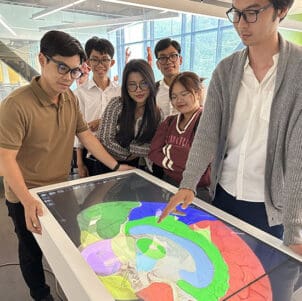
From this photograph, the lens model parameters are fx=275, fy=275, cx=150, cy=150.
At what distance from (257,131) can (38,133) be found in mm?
902

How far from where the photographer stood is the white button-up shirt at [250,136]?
98 centimetres

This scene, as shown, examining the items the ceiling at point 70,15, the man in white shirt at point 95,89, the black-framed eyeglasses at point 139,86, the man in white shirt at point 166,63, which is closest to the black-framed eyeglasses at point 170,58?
the man in white shirt at point 166,63

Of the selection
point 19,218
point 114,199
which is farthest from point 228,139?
point 19,218

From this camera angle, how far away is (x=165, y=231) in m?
0.91

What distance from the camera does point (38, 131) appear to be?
120 centimetres

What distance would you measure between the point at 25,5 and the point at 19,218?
2535 mm

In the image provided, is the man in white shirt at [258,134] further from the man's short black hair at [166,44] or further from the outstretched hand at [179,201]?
the man's short black hair at [166,44]

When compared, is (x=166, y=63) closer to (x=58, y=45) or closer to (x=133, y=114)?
(x=133, y=114)

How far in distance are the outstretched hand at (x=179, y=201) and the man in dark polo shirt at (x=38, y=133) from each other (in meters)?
0.45

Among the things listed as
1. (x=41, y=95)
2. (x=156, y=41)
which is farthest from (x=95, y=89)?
(x=156, y=41)

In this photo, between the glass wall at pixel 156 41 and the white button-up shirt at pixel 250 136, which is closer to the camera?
the white button-up shirt at pixel 250 136

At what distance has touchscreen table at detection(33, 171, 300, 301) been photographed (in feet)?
2.21

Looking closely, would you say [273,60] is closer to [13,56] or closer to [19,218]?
[19,218]

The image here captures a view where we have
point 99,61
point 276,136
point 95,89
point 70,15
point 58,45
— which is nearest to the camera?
point 276,136
